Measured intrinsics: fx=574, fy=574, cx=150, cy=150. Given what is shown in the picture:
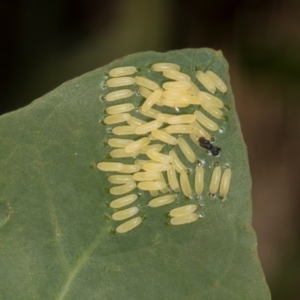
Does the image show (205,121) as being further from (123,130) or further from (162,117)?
(123,130)

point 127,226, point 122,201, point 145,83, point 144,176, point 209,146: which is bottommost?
point 127,226

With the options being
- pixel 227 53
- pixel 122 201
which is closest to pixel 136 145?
pixel 122 201

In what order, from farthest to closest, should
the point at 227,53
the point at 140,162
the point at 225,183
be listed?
1. the point at 227,53
2. the point at 140,162
3. the point at 225,183

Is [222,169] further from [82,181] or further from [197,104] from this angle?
[82,181]

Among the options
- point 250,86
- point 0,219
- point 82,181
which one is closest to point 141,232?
point 82,181

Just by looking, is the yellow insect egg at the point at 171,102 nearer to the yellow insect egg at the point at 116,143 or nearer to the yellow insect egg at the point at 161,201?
the yellow insect egg at the point at 116,143

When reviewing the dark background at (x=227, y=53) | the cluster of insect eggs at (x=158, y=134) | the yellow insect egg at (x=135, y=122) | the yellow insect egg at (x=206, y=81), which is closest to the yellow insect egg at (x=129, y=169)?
the cluster of insect eggs at (x=158, y=134)
